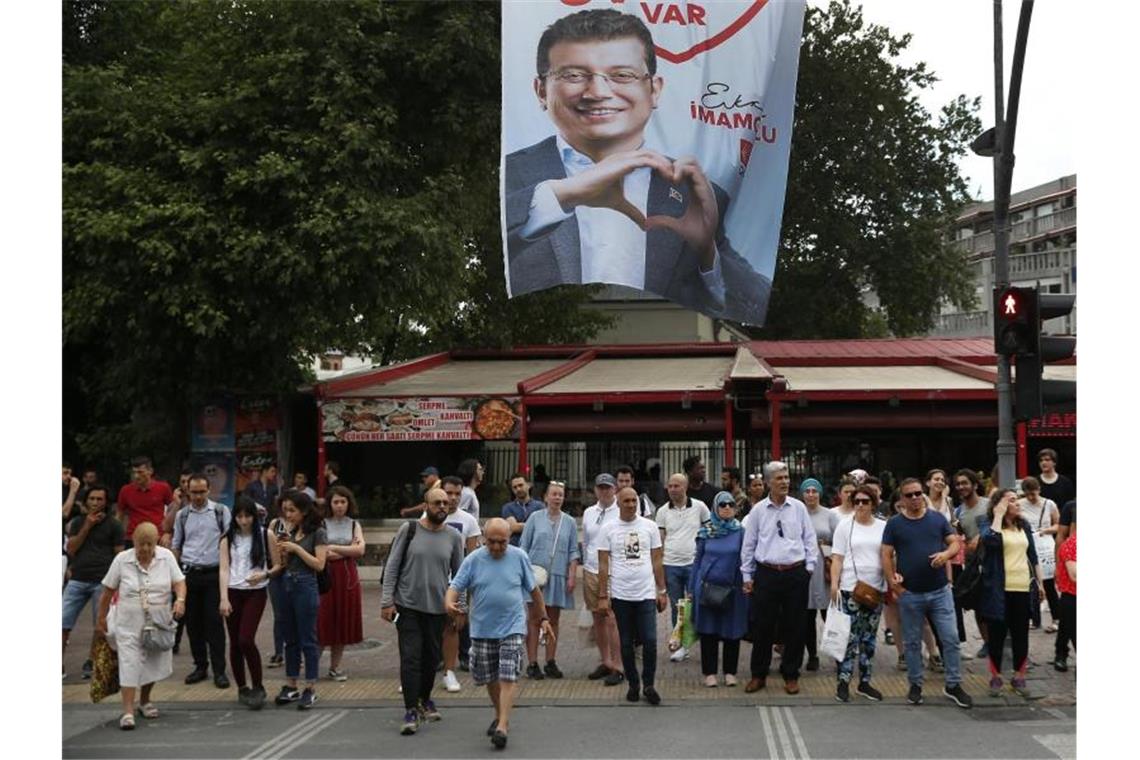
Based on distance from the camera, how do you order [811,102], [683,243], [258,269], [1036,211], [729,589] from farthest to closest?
[1036,211], [811,102], [258,269], [683,243], [729,589]

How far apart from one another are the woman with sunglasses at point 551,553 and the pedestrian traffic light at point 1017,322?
13.0ft

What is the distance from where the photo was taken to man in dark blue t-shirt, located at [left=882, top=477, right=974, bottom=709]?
10.8 m

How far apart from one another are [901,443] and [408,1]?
41.2 ft

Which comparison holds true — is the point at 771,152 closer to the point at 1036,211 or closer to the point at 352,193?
the point at 352,193

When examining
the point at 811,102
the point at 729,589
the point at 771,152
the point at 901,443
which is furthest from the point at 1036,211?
the point at 729,589

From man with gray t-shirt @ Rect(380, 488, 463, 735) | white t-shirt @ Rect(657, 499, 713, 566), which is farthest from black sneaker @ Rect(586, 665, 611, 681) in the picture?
man with gray t-shirt @ Rect(380, 488, 463, 735)

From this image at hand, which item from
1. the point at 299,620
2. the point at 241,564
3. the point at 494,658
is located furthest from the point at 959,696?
the point at 241,564

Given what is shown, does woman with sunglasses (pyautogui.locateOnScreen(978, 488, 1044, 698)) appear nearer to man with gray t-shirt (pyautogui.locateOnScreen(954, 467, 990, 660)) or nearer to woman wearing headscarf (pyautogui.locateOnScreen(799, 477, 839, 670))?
man with gray t-shirt (pyautogui.locateOnScreen(954, 467, 990, 660))

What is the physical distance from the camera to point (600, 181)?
49.2 feet

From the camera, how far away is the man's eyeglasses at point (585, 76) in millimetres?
14891

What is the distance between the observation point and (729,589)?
11.7 metres

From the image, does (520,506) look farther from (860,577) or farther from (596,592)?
(860,577)

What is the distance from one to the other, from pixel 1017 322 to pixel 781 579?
2893 millimetres

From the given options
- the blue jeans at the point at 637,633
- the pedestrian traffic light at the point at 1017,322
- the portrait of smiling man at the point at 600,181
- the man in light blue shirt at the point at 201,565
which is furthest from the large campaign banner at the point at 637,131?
the blue jeans at the point at 637,633
